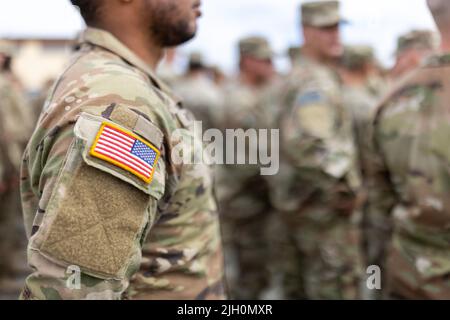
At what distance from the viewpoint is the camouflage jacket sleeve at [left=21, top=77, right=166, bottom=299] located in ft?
3.67

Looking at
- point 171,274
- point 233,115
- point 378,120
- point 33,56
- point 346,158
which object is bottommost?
point 171,274

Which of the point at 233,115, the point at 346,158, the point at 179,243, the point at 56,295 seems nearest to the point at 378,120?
the point at 346,158

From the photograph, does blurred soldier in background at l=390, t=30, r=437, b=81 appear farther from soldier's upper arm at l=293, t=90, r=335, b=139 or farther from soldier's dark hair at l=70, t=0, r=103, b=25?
soldier's dark hair at l=70, t=0, r=103, b=25

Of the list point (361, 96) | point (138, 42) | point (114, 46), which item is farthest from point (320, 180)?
point (114, 46)

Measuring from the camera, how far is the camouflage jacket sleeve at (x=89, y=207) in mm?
1117

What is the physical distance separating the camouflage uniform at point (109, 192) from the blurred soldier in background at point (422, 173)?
951mm

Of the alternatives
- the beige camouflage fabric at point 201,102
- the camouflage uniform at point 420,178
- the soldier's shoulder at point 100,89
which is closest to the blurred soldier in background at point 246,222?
the beige camouflage fabric at point 201,102

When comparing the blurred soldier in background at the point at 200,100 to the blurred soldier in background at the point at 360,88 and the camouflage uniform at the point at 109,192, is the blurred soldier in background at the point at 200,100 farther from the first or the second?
the camouflage uniform at the point at 109,192

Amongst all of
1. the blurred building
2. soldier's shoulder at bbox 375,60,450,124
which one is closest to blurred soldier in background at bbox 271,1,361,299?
soldier's shoulder at bbox 375,60,450,124
